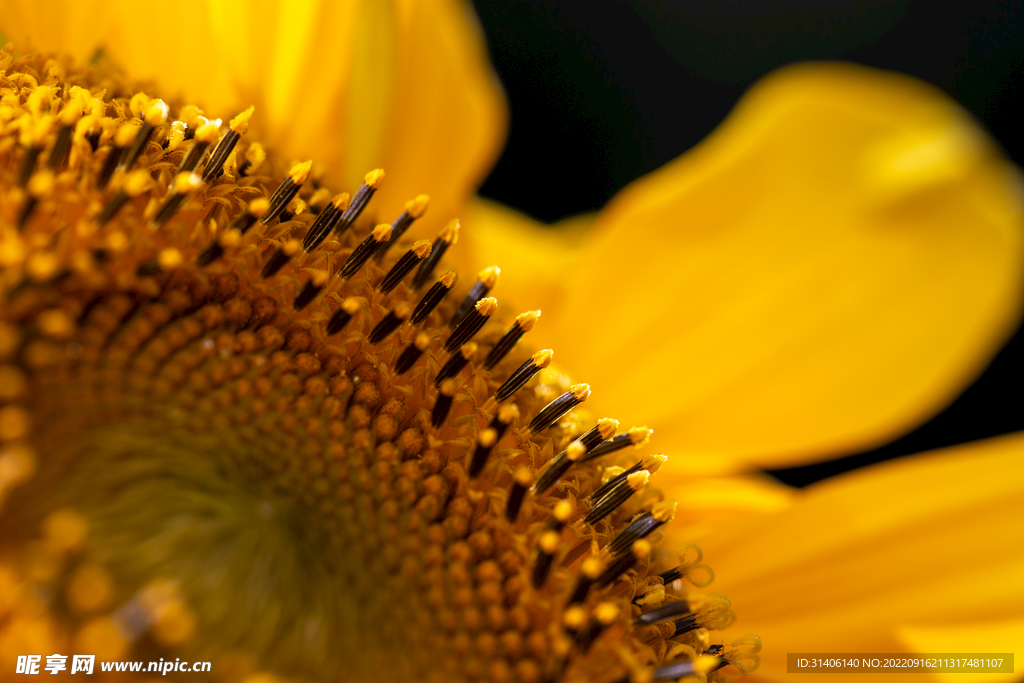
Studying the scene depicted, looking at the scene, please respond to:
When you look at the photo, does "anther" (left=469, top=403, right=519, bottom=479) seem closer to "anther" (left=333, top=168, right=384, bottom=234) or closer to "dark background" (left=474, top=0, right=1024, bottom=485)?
"anther" (left=333, top=168, right=384, bottom=234)

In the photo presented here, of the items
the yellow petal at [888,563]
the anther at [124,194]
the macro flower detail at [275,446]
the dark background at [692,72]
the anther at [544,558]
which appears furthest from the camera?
the dark background at [692,72]

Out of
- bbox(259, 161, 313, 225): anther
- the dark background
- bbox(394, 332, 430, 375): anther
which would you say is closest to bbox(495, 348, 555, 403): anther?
bbox(394, 332, 430, 375): anther

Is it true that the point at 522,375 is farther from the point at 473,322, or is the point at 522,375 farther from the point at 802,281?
the point at 802,281

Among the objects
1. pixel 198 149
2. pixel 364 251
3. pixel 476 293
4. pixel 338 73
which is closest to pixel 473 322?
pixel 476 293

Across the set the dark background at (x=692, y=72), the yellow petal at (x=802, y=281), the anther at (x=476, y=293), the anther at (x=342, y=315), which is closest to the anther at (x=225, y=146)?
the anther at (x=342, y=315)

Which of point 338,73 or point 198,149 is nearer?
point 198,149

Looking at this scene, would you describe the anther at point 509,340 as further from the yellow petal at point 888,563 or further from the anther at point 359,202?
the yellow petal at point 888,563

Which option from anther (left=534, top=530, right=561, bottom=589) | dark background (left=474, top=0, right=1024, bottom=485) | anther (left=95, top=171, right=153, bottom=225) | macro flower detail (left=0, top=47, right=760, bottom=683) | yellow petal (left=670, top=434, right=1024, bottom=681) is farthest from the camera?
dark background (left=474, top=0, right=1024, bottom=485)
